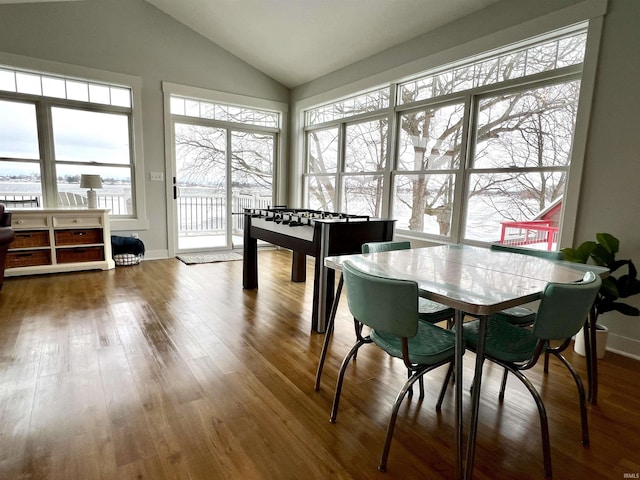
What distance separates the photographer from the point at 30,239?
4109 mm

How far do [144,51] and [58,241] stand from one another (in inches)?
109

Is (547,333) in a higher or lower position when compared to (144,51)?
lower

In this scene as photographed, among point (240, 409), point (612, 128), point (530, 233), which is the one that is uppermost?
point (612, 128)

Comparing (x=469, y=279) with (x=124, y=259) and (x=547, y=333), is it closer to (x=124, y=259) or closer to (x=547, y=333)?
(x=547, y=333)

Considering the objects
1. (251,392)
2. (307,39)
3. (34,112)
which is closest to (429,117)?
(307,39)

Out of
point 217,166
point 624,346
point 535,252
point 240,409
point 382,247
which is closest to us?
point 240,409

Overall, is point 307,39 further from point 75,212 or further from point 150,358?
point 150,358

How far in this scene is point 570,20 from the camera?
279cm

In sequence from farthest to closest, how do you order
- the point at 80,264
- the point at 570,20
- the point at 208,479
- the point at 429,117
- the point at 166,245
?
the point at 166,245, the point at 80,264, the point at 429,117, the point at 570,20, the point at 208,479

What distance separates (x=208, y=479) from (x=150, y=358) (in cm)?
116

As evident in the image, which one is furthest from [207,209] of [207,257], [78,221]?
[78,221]

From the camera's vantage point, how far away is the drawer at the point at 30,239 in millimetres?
4040

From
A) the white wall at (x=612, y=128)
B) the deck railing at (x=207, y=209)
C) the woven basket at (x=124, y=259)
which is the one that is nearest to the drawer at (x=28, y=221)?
the woven basket at (x=124, y=259)

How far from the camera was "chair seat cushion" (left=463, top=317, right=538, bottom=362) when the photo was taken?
1.51 metres
